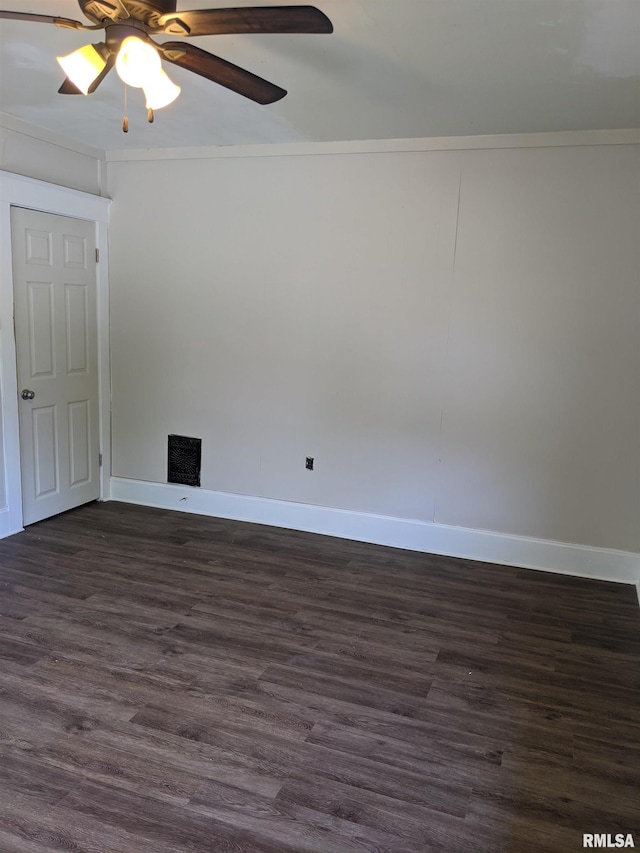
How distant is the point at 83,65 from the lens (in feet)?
6.52

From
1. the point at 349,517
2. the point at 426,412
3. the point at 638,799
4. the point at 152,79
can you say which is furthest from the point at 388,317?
the point at 638,799

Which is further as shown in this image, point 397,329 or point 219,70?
point 397,329

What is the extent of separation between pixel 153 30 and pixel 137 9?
10cm

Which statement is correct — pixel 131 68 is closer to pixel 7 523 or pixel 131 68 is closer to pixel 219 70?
pixel 219 70

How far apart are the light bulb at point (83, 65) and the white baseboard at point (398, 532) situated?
292 centimetres

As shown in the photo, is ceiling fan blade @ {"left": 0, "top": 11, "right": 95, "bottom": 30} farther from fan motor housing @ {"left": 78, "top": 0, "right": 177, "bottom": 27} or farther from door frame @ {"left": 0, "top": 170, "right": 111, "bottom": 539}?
door frame @ {"left": 0, "top": 170, "right": 111, "bottom": 539}

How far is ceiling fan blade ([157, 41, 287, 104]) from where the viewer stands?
6.66 ft

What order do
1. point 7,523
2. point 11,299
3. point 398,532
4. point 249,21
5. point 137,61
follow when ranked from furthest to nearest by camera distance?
1. point 398,532
2. point 7,523
3. point 11,299
4. point 137,61
5. point 249,21

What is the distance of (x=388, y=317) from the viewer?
3973mm

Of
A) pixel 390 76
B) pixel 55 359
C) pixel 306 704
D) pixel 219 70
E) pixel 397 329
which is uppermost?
pixel 390 76

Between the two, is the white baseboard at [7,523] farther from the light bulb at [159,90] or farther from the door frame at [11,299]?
the light bulb at [159,90]

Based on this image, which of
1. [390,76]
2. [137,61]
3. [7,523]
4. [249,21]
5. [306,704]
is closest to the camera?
[249,21]

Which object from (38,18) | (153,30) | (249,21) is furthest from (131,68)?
(249,21)

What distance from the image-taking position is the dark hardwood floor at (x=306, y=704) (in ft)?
6.20
